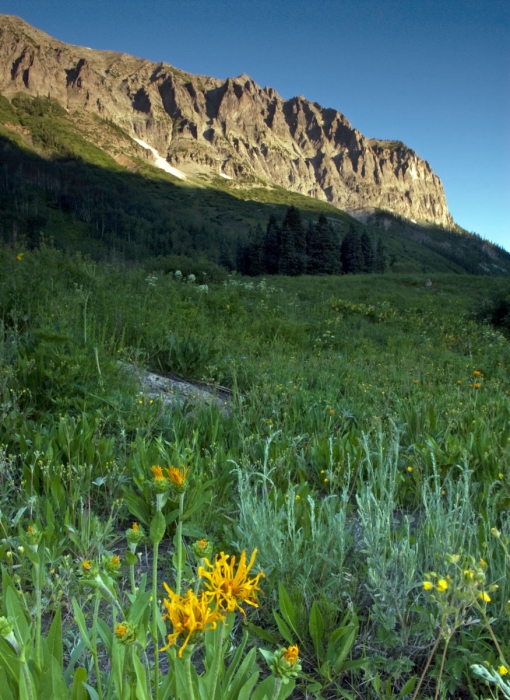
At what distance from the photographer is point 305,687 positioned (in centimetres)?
145

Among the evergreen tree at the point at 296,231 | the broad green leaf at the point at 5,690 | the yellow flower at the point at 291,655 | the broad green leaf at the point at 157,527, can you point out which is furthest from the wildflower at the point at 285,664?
the evergreen tree at the point at 296,231

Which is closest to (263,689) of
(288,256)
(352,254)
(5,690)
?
(5,690)

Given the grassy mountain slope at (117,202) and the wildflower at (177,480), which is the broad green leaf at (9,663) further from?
the grassy mountain slope at (117,202)

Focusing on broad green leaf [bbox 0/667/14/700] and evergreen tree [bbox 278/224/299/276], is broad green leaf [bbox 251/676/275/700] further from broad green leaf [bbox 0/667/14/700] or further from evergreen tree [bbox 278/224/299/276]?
evergreen tree [bbox 278/224/299/276]

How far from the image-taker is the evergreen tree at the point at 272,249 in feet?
167

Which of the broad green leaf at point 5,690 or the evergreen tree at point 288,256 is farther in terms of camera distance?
the evergreen tree at point 288,256

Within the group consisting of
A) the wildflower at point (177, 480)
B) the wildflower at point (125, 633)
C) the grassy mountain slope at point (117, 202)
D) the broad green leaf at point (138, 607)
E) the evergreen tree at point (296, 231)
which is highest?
the grassy mountain slope at point (117, 202)

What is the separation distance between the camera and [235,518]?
7.55 feet

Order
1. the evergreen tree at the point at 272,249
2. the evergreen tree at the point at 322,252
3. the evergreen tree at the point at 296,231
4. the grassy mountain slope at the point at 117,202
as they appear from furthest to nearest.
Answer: the grassy mountain slope at the point at 117,202 < the evergreen tree at the point at 322,252 < the evergreen tree at the point at 296,231 < the evergreen tree at the point at 272,249

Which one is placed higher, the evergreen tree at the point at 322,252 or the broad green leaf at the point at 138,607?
the evergreen tree at the point at 322,252

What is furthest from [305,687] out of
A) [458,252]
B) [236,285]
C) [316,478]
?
[458,252]

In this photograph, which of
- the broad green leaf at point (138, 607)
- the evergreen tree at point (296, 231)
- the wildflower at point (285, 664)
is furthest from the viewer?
the evergreen tree at point (296, 231)

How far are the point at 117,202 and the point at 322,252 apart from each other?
86619 millimetres

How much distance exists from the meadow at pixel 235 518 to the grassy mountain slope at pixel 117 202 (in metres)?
49.5
